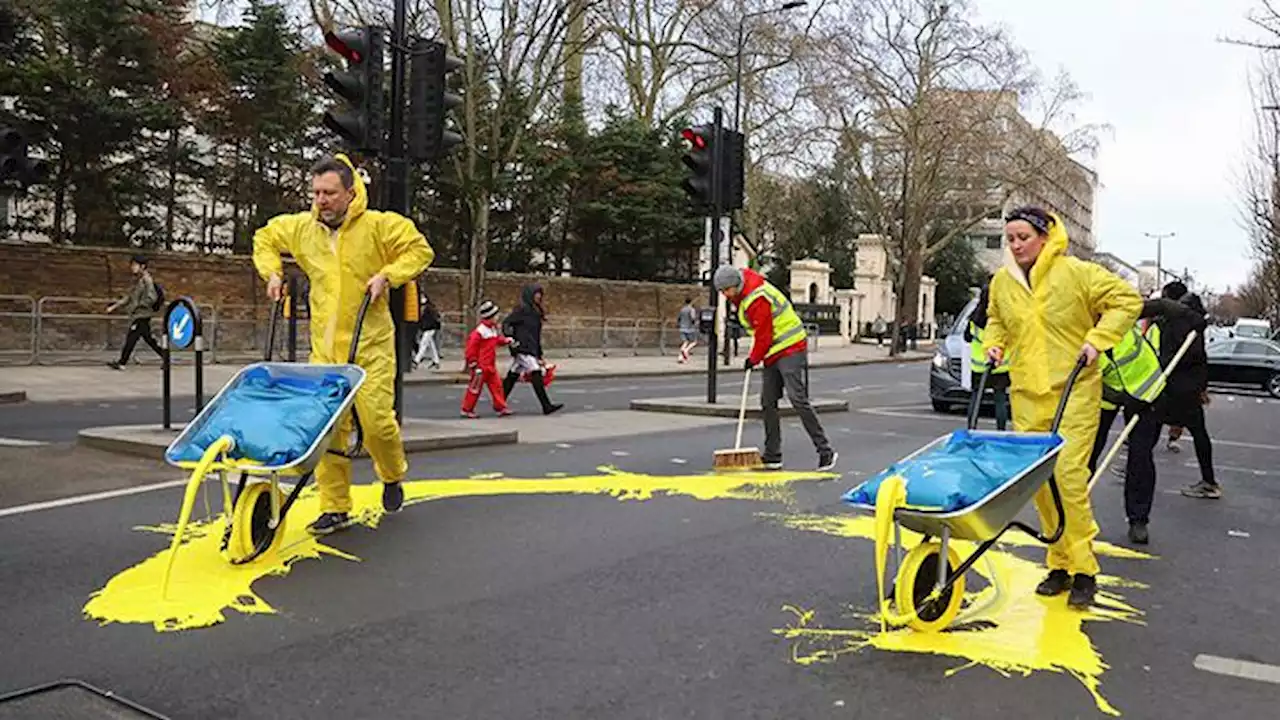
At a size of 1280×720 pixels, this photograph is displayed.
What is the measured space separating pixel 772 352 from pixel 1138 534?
3445 millimetres

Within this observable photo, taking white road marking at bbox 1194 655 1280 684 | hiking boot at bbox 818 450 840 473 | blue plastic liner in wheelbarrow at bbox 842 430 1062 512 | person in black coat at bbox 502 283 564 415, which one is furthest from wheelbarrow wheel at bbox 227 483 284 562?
person in black coat at bbox 502 283 564 415

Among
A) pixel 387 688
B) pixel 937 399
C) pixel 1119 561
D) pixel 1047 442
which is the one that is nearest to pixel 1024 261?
pixel 1047 442

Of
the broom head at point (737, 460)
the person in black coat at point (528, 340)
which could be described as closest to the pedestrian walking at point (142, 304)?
the person in black coat at point (528, 340)

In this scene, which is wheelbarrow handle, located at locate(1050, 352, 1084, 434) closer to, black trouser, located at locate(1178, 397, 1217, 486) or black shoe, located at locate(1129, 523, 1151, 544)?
black shoe, located at locate(1129, 523, 1151, 544)

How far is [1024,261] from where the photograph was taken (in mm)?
5473

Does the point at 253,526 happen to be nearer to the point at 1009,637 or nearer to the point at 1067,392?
the point at 1009,637

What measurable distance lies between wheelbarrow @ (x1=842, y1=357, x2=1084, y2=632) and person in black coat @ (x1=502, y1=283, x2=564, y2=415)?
982cm

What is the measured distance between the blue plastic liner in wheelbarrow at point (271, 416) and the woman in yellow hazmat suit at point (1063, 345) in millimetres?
3312

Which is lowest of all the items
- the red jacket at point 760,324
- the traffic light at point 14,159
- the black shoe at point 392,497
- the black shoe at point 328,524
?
the black shoe at point 328,524

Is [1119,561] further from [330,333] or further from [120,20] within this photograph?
[120,20]

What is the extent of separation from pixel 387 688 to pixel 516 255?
3383 cm

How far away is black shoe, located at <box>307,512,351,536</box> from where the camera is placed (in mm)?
6406

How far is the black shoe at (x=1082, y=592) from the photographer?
214 inches

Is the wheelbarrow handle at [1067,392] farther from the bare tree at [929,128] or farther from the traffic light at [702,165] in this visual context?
the bare tree at [929,128]
